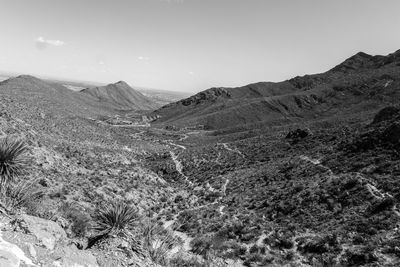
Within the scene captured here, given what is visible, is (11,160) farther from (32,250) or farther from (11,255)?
(11,255)

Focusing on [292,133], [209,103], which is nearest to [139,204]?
[292,133]

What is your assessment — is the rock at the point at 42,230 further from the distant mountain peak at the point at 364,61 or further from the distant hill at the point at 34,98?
the distant mountain peak at the point at 364,61

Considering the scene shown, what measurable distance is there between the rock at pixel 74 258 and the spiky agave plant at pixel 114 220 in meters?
0.83

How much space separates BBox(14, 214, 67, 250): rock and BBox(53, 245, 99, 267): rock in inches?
11.7

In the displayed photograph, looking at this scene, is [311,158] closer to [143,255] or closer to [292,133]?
[292,133]

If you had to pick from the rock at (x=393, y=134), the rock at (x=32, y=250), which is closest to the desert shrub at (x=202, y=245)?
the rock at (x=32, y=250)

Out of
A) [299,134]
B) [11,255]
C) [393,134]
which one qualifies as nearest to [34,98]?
[299,134]

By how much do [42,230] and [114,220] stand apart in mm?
1739

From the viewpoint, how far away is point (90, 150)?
33.0 meters

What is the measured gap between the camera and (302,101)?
410ft

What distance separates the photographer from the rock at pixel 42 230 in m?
6.00

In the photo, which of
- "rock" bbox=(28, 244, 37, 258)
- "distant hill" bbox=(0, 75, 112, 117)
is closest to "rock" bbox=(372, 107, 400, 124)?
"rock" bbox=(28, 244, 37, 258)

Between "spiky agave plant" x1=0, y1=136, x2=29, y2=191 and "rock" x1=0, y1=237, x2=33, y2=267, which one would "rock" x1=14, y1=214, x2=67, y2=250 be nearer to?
"rock" x1=0, y1=237, x2=33, y2=267

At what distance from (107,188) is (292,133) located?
36475 mm
